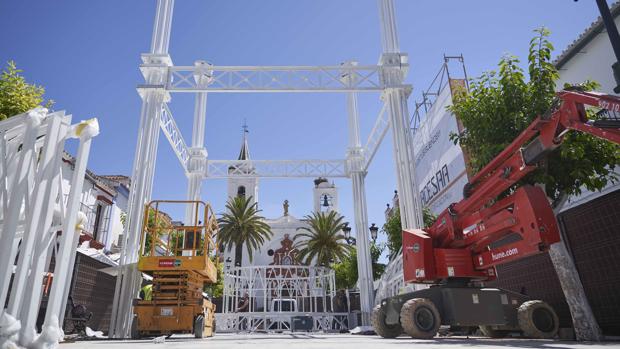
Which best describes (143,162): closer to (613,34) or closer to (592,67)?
(613,34)

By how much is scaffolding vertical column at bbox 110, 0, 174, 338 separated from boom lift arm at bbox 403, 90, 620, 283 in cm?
712

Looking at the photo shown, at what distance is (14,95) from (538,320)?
40.0 feet

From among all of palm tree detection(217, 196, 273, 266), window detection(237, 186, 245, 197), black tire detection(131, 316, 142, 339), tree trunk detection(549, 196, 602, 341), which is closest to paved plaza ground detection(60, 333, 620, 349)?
tree trunk detection(549, 196, 602, 341)

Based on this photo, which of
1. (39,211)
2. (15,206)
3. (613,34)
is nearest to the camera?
(15,206)

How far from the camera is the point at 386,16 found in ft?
44.3

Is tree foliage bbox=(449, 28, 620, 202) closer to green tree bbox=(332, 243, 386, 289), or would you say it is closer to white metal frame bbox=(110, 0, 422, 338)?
white metal frame bbox=(110, 0, 422, 338)

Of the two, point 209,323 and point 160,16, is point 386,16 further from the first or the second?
point 209,323

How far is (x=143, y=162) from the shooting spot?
11.5 meters

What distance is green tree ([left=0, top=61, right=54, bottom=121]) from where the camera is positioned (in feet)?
29.1

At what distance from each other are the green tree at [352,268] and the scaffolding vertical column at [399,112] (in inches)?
730

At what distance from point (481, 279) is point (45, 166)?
821 cm

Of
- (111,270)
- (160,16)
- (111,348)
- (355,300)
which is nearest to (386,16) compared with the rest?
(160,16)

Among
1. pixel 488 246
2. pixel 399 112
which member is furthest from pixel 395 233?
pixel 488 246

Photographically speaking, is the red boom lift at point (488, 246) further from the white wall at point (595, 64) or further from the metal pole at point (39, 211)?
the metal pole at point (39, 211)
